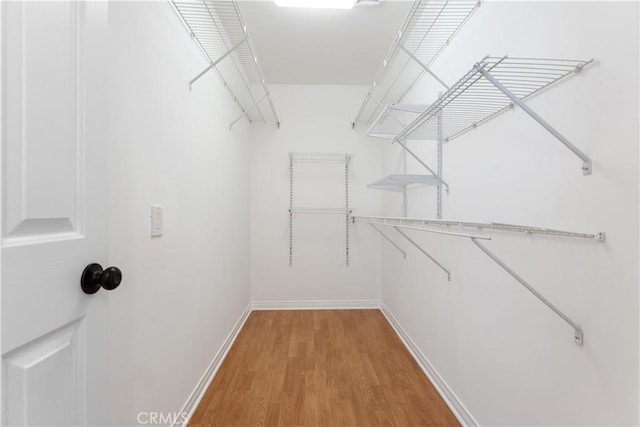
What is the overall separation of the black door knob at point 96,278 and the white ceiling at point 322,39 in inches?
76.3

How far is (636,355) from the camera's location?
65 cm

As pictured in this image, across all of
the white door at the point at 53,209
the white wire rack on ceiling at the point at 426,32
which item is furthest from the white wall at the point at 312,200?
the white door at the point at 53,209

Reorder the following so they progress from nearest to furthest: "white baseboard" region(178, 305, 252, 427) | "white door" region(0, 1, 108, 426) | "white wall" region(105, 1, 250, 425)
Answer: "white door" region(0, 1, 108, 426) → "white wall" region(105, 1, 250, 425) → "white baseboard" region(178, 305, 252, 427)

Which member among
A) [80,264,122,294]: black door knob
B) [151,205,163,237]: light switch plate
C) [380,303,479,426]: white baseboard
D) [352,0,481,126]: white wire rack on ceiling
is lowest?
[380,303,479,426]: white baseboard

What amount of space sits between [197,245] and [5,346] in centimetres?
114

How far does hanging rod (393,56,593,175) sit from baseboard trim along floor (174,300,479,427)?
4.47 ft

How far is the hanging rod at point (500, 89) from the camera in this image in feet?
2.42

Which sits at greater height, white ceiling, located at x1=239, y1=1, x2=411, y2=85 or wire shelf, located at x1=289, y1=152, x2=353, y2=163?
white ceiling, located at x1=239, y1=1, x2=411, y2=85

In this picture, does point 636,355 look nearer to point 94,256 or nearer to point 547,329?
point 547,329

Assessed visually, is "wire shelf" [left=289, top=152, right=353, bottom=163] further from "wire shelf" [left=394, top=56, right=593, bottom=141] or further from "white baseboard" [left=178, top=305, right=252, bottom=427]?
"white baseboard" [left=178, top=305, right=252, bottom=427]

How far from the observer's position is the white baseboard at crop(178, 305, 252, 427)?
1393 mm

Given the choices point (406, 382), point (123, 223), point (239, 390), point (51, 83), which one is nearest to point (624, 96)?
point (51, 83)

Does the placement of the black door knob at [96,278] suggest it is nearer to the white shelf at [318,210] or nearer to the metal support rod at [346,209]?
the white shelf at [318,210]
